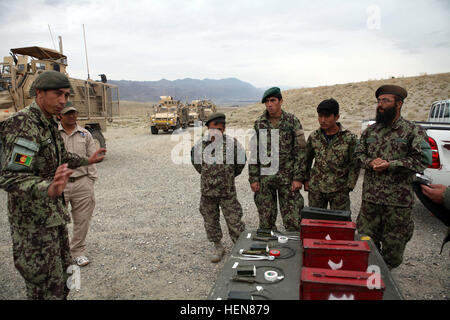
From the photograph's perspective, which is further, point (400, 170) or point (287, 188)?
point (287, 188)

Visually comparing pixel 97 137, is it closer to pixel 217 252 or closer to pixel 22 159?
pixel 217 252

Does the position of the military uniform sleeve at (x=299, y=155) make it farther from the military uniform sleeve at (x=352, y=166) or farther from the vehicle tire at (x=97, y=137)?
the vehicle tire at (x=97, y=137)

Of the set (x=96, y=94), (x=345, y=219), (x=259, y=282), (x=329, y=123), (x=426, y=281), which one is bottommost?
(x=426, y=281)

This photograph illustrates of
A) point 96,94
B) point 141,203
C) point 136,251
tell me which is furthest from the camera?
point 96,94

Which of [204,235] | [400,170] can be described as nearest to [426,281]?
[400,170]

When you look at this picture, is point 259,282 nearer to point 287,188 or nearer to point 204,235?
point 287,188

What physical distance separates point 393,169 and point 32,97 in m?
6.38

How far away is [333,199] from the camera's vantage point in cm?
317

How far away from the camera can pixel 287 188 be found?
347 cm

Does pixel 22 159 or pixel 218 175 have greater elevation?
pixel 22 159

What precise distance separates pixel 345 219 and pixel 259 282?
0.99m

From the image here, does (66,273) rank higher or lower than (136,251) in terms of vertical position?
higher

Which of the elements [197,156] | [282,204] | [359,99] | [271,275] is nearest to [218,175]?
[197,156]
